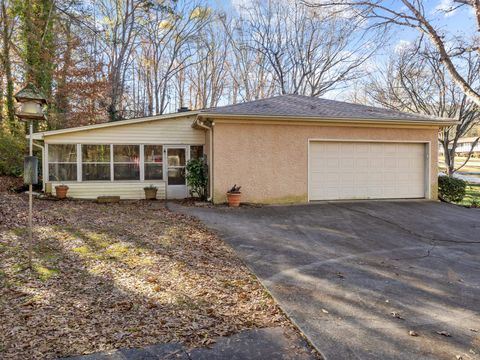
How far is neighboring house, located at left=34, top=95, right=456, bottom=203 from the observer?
1029cm

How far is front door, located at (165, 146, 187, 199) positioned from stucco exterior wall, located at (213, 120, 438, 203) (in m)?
2.49

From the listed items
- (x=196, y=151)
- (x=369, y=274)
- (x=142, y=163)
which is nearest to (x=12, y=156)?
(x=142, y=163)

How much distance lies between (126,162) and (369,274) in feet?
30.9

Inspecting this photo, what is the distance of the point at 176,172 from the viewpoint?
40.2 feet

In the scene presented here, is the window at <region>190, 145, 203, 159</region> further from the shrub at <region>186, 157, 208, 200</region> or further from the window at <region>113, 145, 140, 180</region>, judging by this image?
the window at <region>113, 145, 140, 180</region>

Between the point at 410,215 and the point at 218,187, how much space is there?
5.47 metres

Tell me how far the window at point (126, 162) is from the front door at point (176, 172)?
1085 millimetres

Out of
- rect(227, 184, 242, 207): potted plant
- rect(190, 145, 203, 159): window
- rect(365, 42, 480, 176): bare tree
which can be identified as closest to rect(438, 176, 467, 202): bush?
rect(365, 42, 480, 176): bare tree

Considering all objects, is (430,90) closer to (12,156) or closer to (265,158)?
(265,158)

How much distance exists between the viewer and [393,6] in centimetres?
980

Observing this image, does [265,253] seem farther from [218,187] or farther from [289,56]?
[289,56]

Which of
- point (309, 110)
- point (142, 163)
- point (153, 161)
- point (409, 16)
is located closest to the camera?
point (409, 16)

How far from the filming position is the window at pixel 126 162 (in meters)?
11.8

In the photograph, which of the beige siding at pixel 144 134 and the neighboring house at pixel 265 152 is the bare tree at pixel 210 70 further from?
the neighboring house at pixel 265 152
